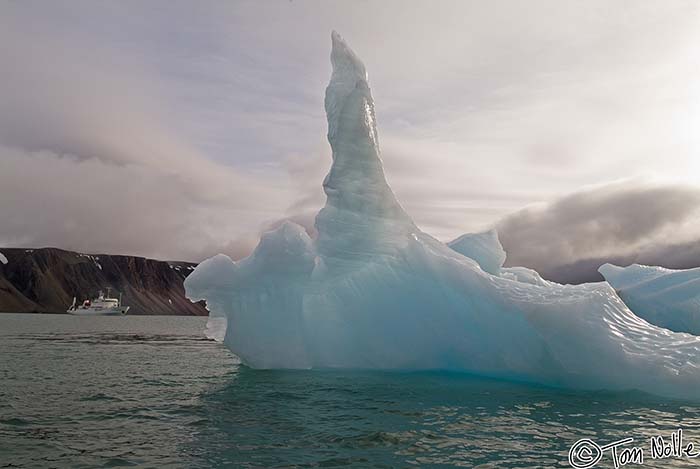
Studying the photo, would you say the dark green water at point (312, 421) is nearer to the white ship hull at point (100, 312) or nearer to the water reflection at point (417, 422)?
the water reflection at point (417, 422)

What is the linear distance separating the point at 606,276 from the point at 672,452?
86.5 ft

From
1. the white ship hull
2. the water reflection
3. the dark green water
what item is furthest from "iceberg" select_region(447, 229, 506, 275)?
the white ship hull

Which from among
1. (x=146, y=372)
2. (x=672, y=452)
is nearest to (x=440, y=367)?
(x=672, y=452)

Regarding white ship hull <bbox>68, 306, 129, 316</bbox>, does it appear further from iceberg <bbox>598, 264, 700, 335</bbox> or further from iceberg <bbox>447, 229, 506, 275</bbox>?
iceberg <bbox>447, 229, 506, 275</bbox>

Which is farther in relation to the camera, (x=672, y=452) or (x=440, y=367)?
(x=440, y=367)

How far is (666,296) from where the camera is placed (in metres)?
26.9

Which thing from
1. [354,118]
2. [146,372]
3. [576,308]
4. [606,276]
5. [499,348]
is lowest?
[146,372]

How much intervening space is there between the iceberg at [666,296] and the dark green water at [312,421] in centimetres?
1379

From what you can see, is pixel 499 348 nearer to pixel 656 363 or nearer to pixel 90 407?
pixel 656 363

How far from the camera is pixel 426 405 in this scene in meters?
13.1

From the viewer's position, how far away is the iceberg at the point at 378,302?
51.3ft

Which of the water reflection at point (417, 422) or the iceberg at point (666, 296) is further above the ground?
the iceberg at point (666, 296)
